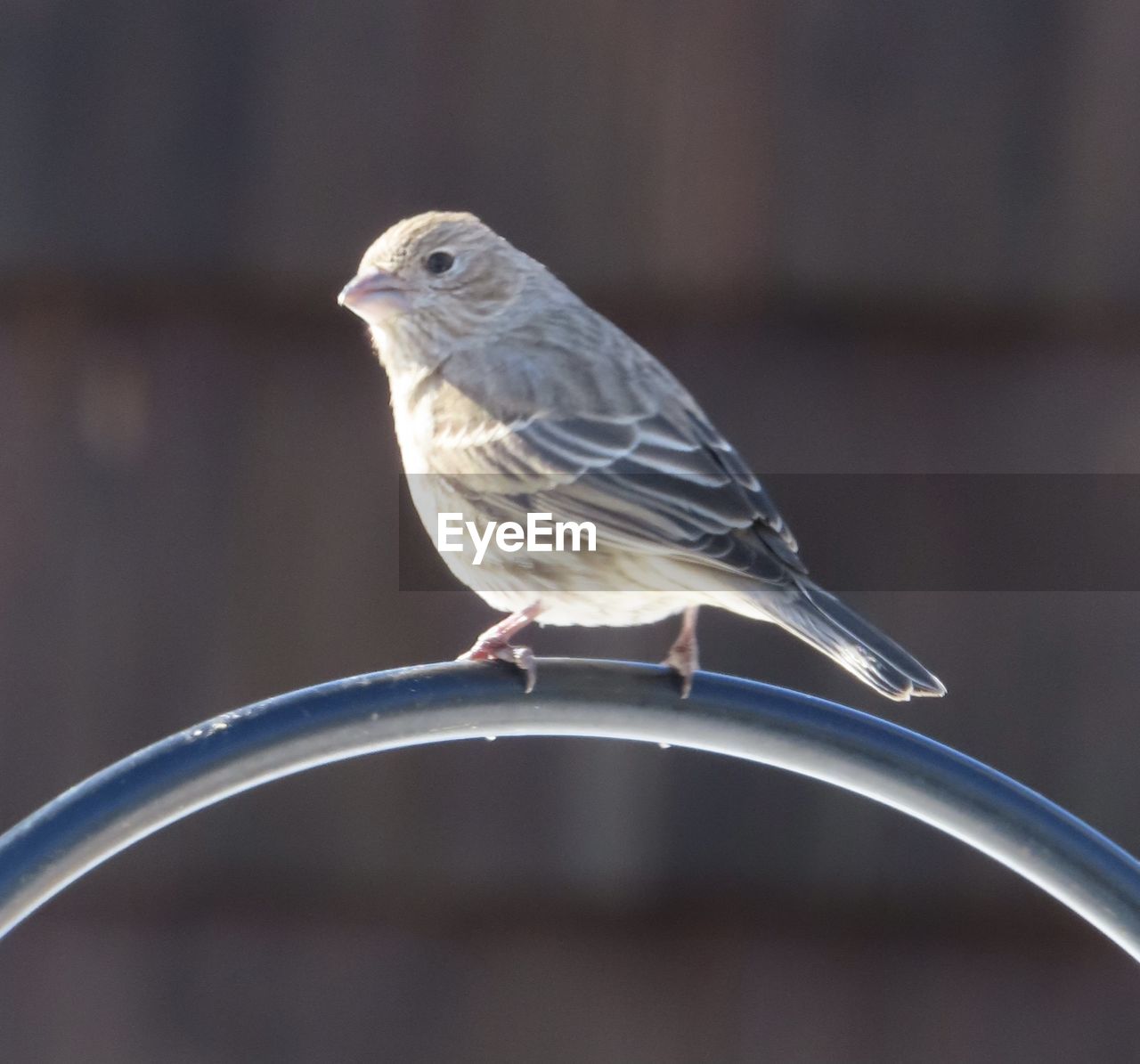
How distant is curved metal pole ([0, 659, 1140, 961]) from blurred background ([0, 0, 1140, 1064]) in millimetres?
1680

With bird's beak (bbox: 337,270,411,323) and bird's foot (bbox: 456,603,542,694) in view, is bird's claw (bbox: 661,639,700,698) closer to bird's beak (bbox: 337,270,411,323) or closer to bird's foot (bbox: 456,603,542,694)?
bird's foot (bbox: 456,603,542,694)

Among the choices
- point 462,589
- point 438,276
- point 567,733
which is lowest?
point 567,733

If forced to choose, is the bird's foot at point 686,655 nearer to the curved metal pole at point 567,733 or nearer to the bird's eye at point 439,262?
the curved metal pole at point 567,733

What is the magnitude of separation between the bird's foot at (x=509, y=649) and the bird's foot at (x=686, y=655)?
0.23 m

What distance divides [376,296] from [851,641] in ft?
4.37

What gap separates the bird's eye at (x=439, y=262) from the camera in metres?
3.67

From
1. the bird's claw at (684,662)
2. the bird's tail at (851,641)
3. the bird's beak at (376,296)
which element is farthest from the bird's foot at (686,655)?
the bird's beak at (376,296)

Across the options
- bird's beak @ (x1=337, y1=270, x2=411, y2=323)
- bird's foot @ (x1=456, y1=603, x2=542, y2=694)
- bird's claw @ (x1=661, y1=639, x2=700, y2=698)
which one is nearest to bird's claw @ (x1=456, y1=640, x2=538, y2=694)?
bird's foot @ (x1=456, y1=603, x2=542, y2=694)

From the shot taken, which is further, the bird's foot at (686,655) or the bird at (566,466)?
the bird at (566,466)

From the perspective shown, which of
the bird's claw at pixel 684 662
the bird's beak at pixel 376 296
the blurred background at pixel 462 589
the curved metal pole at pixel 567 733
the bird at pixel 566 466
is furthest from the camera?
the blurred background at pixel 462 589

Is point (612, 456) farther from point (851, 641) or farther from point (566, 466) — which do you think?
point (851, 641)

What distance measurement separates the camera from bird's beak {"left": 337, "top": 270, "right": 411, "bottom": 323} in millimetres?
3463

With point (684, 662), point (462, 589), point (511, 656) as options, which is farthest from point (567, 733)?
point (462, 589)

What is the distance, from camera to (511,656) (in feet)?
9.09
